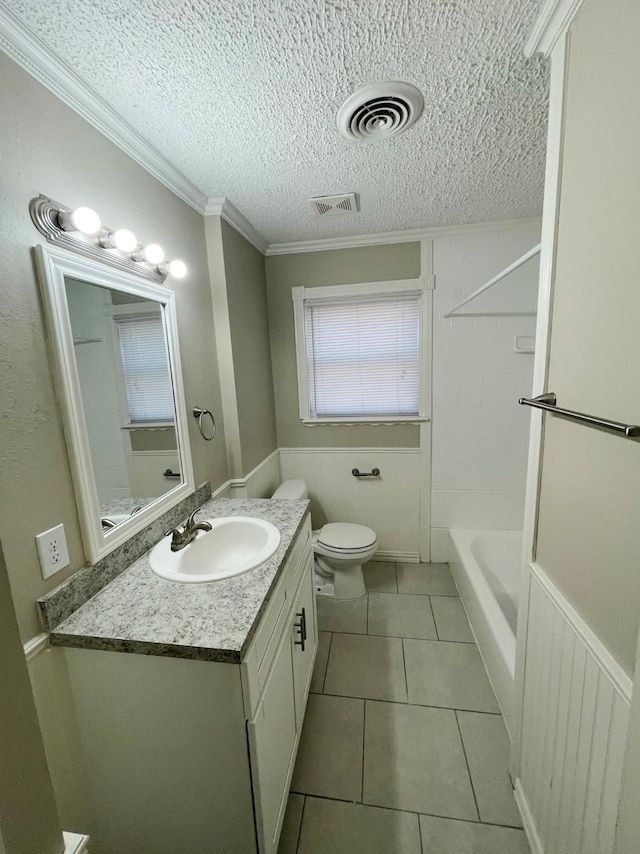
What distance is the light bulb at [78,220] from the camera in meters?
0.96

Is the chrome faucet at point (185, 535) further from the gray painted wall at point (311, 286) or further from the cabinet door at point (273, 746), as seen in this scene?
the gray painted wall at point (311, 286)

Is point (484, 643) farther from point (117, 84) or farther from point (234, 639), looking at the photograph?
point (117, 84)

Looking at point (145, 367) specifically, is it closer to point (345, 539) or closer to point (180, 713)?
point (180, 713)

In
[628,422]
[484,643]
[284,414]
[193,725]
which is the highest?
[628,422]

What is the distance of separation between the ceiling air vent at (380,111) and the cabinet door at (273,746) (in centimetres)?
186

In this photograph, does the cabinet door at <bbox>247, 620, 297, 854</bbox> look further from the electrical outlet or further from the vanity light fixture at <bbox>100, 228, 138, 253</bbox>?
the vanity light fixture at <bbox>100, 228, 138, 253</bbox>

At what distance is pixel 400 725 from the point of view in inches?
58.4

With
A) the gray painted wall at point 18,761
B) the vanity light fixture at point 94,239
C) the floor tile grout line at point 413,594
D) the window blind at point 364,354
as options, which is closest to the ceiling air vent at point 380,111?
the vanity light fixture at point 94,239

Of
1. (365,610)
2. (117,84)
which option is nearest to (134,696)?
(365,610)

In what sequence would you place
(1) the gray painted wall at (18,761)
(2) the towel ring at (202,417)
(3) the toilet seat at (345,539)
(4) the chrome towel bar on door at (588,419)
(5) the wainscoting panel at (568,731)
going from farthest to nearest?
(3) the toilet seat at (345,539), (2) the towel ring at (202,417), (5) the wainscoting panel at (568,731), (4) the chrome towel bar on door at (588,419), (1) the gray painted wall at (18,761)

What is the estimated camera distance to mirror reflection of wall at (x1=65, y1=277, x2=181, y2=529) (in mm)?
1083

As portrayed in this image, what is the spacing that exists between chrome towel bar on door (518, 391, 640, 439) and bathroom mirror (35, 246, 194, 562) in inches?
52.0

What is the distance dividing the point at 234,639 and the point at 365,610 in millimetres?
1567

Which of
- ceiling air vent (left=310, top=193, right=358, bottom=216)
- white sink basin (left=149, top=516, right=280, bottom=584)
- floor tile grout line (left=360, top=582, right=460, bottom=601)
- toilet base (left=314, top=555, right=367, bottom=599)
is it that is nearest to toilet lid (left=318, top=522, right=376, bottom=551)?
toilet base (left=314, top=555, right=367, bottom=599)
